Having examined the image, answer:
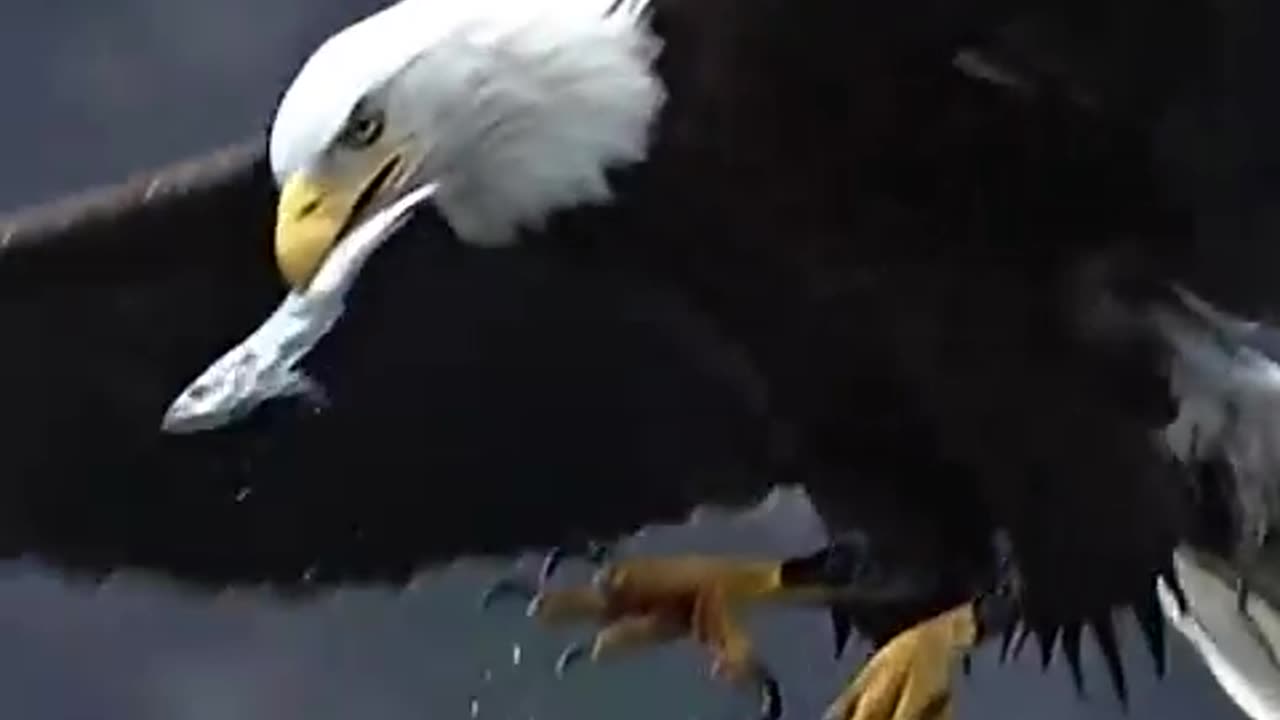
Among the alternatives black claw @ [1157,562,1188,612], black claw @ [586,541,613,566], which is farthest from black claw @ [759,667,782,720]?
black claw @ [1157,562,1188,612]

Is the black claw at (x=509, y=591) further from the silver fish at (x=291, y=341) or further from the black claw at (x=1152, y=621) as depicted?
the black claw at (x=1152, y=621)

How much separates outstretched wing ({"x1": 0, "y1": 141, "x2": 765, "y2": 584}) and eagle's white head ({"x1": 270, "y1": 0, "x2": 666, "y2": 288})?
5 centimetres

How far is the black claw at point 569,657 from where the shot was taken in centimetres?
167

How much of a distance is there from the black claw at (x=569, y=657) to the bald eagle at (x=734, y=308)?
2 centimetres

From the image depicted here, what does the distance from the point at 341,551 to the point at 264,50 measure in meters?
0.26

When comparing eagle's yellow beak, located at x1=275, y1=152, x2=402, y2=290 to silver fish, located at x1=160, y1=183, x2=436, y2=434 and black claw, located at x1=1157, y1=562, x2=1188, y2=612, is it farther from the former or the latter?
black claw, located at x1=1157, y1=562, x2=1188, y2=612

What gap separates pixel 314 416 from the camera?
1649 millimetres

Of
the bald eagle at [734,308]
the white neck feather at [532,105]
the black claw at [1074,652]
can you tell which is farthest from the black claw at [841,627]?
the white neck feather at [532,105]

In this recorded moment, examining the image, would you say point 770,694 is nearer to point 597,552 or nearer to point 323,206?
point 597,552

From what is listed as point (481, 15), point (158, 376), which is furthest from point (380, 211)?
point (158, 376)

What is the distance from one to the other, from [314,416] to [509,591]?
0.13 meters

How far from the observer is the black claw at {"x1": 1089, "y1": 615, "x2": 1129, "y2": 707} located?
5.19 feet

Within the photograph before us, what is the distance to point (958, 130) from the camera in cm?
150

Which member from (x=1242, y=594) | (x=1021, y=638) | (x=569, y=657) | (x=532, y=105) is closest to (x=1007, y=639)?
(x=1021, y=638)
